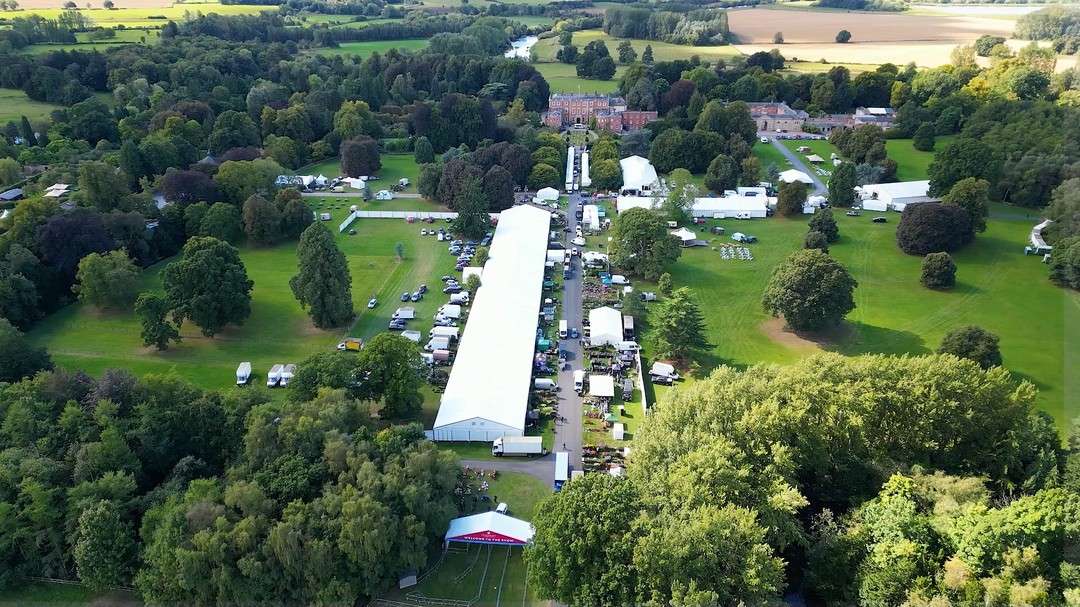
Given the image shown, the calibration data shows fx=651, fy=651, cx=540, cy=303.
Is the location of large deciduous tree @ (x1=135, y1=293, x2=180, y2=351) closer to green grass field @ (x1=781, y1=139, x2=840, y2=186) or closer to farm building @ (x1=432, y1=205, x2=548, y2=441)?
farm building @ (x1=432, y1=205, x2=548, y2=441)

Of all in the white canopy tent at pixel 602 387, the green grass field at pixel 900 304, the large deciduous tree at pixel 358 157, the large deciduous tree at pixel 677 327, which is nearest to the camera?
the white canopy tent at pixel 602 387

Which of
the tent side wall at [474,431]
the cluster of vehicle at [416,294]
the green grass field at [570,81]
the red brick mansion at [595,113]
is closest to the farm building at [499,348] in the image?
the tent side wall at [474,431]

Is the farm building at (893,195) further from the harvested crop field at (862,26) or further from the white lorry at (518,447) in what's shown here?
the harvested crop field at (862,26)

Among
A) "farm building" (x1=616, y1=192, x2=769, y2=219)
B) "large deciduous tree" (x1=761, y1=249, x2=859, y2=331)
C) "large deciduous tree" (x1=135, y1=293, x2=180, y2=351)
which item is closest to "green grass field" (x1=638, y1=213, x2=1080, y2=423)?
"large deciduous tree" (x1=761, y1=249, x2=859, y2=331)

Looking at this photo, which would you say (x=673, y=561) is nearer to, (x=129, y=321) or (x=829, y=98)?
(x=129, y=321)

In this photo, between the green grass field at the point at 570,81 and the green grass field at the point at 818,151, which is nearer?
the green grass field at the point at 818,151
